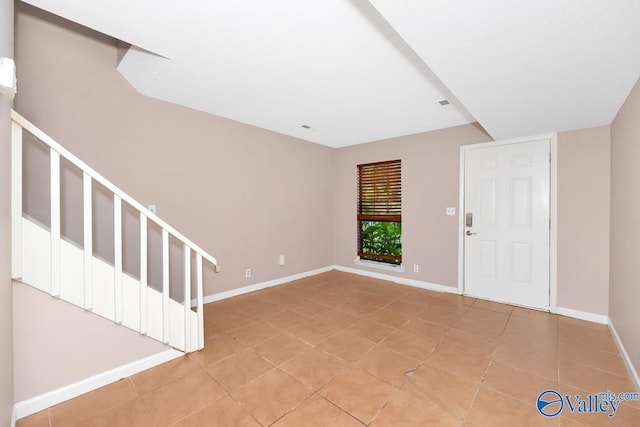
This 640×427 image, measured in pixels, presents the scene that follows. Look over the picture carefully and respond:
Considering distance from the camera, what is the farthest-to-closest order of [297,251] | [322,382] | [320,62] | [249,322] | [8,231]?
[297,251]
[249,322]
[320,62]
[322,382]
[8,231]

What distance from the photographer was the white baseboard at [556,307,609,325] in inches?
114

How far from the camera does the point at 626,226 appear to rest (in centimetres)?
225

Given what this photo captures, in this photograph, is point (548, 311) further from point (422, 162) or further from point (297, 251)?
point (297, 251)

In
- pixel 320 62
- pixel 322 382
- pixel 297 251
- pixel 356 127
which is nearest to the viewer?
pixel 322 382

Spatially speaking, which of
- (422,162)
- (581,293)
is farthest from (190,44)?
(581,293)

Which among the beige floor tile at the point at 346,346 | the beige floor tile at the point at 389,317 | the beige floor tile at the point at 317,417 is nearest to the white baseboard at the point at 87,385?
the beige floor tile at the point at 317,417

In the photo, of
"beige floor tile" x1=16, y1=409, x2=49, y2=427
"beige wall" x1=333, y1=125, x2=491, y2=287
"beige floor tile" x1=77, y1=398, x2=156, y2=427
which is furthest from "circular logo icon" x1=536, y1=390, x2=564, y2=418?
"beige floor tile" x1=16, y1=409, x2=49, y2=427

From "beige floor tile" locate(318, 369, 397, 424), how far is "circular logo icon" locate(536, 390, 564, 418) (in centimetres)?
90

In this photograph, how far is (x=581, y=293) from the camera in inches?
119

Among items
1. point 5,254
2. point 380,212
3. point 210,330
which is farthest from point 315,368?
point 380,212

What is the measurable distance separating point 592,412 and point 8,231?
3607mm

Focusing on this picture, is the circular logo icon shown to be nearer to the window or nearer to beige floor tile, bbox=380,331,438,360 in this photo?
beige floor tile, bbox=380,331,438,360

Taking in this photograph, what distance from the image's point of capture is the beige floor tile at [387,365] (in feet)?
6.50

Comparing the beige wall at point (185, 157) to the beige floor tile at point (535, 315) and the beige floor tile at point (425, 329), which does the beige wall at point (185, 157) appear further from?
the beige floor tile at point (535, 315)
